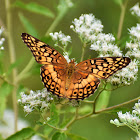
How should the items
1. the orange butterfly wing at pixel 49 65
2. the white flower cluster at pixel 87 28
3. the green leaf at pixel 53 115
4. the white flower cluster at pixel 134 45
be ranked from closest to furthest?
the green leaf at pixel 53 115 → the orange butterfly wing at pixel 49 65 → the white flower cluster at pixel 134 45 → the white flower cluster at pixel 87 28

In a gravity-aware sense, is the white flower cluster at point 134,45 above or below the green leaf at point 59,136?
above

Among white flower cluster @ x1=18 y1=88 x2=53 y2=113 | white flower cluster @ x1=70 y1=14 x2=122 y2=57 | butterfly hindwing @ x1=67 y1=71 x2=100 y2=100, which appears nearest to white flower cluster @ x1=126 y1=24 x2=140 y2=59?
white flower cluster @ x1=70 y1=14 x2=122 y2=57

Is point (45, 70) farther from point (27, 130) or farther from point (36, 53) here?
point (27, 130)

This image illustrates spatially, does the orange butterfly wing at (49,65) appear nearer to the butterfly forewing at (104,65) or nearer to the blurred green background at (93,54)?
the butterfly forewing at (104,65)

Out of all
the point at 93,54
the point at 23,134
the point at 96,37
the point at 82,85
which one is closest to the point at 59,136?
the point at 23,134

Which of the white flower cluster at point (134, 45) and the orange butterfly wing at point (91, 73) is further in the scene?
the white flower cluster at point (134, 45)

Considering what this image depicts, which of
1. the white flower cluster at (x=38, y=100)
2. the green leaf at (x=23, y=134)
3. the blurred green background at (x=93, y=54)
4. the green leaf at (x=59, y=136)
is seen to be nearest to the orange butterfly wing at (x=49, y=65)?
the white flower cluster at (x=38, y=100)

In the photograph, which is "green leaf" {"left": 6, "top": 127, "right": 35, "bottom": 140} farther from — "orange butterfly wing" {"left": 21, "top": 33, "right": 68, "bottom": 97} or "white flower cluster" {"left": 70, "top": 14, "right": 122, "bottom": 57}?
"white flower cluster" {"left": 70, "top": 14, "right": 122, "bottom": 57}

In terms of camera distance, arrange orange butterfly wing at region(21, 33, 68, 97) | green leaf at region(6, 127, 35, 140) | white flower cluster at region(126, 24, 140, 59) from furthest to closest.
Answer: white flower cluster at region(126, 24, 140, 59)
green leaf at region(6, 127, 35, 140)
orange butterfly wing at region(21, 33, 68, 97)

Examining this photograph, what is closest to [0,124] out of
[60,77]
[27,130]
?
[27,130]
